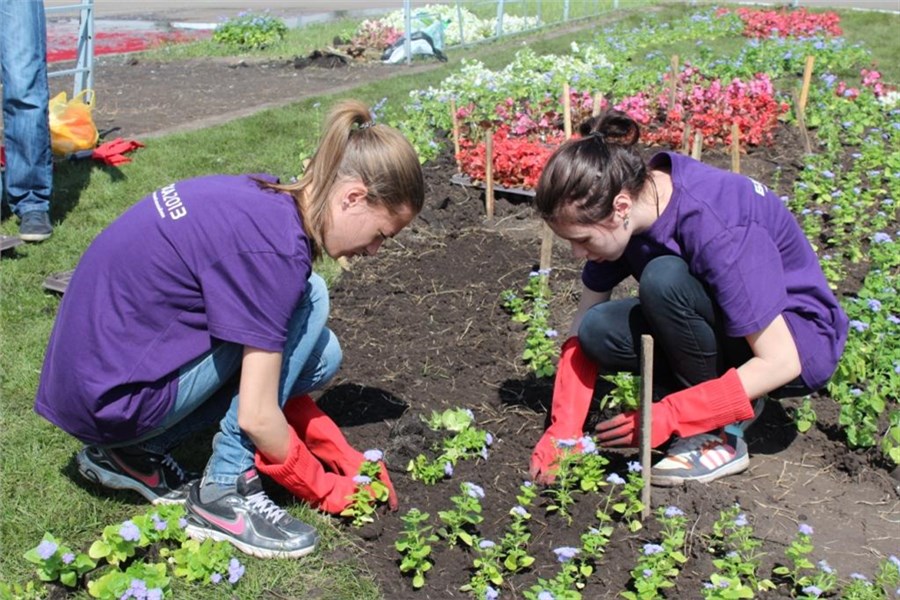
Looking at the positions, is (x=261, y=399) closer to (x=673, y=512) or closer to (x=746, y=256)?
(x=673, y=512)

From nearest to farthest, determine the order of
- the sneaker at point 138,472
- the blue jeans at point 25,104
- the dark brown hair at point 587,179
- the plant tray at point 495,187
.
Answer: the dark brown hair at point 587,179, the sneaker at point 138,472, the blue jeans at point 25,104, the plant tray at point 495,187

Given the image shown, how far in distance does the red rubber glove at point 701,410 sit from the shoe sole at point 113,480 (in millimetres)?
1357

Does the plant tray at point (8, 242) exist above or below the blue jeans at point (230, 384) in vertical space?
below

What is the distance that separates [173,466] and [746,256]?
5.82 feet

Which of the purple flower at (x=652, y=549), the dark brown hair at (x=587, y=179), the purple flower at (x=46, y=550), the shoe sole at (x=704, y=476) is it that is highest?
the dark brown hair at (x=587, y=179)

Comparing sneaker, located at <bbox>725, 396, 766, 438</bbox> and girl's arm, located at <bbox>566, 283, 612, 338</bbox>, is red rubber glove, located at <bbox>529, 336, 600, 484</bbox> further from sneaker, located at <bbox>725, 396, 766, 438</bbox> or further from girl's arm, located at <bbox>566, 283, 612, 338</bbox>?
sneaker, located at <bbox>725, 396, 766, 438</bbox>

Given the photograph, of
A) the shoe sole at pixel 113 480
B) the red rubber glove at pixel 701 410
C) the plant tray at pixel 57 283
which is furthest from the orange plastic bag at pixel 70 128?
the red rubber glove at pixel 701 410

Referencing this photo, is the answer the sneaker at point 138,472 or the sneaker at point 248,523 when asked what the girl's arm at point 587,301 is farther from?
the sneaker at point 138,472

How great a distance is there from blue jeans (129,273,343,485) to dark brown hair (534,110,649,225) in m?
0.73

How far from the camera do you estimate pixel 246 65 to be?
37.6ft

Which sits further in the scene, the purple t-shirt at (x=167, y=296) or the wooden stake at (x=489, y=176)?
the wooden stake at (x=489, y=176)

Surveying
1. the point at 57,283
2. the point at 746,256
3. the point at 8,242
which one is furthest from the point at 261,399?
the point at 8,242

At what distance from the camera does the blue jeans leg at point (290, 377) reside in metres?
2.67

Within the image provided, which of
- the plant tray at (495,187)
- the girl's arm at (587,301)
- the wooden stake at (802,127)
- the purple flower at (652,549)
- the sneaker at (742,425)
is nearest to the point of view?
the purple flower at (652,549)
